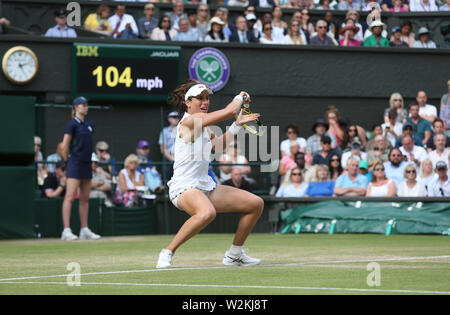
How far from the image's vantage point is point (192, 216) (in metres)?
8.72

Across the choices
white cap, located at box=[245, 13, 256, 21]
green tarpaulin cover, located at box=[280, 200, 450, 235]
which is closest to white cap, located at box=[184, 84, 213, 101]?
green tarpaulin cover, located at box=[280, 200, 450, 235]

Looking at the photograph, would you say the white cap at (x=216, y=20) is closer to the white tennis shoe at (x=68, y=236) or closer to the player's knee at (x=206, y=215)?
the white tennis shoe at (x=68, y=236)

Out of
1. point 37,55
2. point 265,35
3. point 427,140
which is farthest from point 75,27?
point 427,140

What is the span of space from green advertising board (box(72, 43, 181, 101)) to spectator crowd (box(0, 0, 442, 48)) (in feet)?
1.56

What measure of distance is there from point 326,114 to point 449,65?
156 inches

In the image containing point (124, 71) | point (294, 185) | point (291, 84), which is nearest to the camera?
point (294, 185)

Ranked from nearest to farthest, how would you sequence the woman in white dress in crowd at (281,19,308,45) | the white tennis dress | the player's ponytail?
the white tennis dress → the player's ponytail → the woman in white dress in crowd at (281,19,308,45)

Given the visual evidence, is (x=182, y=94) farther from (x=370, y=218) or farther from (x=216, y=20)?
(x=216, y=20)

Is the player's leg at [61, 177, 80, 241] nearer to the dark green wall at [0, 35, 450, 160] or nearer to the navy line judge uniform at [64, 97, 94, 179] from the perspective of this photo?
the navy line judge uniform at [64, 97, 94, 179]

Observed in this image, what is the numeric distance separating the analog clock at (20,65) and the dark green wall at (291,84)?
9.8 inches

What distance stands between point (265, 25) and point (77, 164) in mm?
7837

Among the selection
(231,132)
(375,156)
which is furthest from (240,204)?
(375,156)

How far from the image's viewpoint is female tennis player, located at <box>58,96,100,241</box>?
14792 millimetres

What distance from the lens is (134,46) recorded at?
20125 mm
